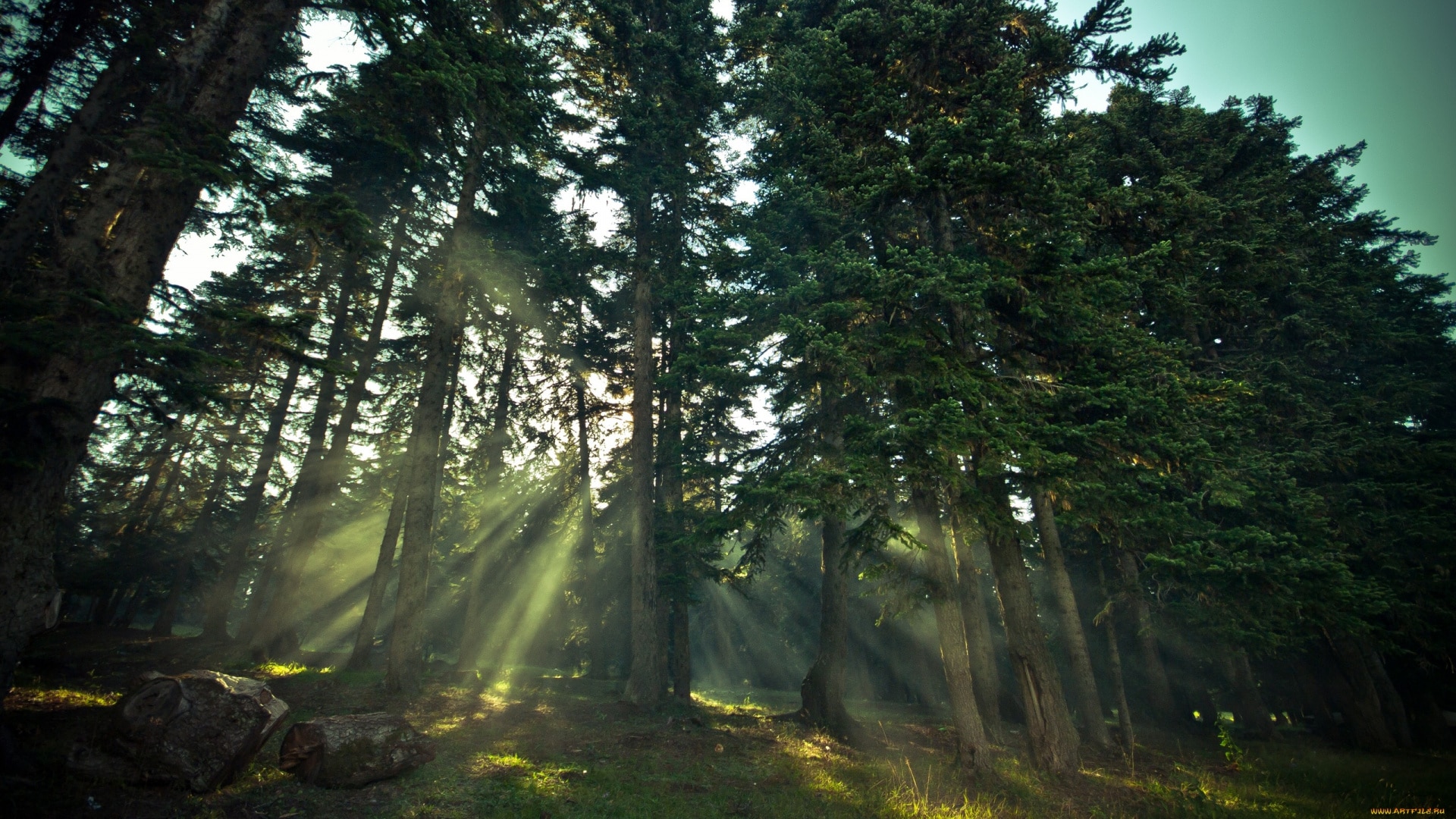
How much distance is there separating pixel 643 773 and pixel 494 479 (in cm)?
1504

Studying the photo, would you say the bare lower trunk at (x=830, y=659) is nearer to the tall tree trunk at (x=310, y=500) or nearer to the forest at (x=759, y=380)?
the forest at (x=759, y=380)

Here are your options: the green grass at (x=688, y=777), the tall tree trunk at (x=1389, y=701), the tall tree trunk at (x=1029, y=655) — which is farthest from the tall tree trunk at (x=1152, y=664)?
the tall tree trunk at (x=1029, y=655)

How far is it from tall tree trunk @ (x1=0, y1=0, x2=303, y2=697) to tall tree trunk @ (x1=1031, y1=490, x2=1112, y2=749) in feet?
59.4

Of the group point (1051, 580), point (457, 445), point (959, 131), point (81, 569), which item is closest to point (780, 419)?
point (959, 131)

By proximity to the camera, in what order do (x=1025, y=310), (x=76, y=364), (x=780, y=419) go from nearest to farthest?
(x=76, y=364)
(x=1025, y=310)
(x=780, y=419)

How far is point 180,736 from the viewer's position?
22.4 feet

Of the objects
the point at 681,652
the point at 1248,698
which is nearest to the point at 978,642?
the point at 681,652

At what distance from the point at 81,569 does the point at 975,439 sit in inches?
1391

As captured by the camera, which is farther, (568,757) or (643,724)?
(643,724)

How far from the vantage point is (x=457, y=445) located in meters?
23.2

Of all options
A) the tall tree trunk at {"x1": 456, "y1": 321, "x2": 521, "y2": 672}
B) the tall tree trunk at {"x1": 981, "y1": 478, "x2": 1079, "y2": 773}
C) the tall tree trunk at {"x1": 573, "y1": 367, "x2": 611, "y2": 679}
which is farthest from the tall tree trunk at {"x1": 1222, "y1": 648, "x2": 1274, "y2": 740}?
the tall tree trunk at {"x1": 456, "y1": 321, "x2": 521, "y2": 672}

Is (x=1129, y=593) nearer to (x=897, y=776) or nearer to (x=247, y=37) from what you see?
(x=897, y=776)

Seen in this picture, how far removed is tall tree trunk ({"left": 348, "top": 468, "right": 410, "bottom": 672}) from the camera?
1634 cm

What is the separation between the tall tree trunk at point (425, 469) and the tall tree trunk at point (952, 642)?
11807 mm
